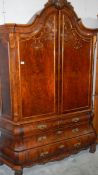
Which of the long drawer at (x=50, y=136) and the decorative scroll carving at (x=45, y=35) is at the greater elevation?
the decorative scroll carving at (x=45, y=35)

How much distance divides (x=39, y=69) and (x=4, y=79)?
419 millimetres

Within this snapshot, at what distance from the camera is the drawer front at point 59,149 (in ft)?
8.59

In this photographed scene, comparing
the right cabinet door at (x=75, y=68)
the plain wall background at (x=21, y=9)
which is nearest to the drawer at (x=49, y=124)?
the right cabinet door at (x=75, y=68)

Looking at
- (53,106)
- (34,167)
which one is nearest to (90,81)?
(53,106)

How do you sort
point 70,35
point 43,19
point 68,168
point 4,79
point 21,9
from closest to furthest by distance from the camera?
point 43,19, point 4,79, point 70,35, point 68,168, point 21,9

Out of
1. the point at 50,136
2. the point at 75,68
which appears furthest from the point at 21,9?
the point at 50,136

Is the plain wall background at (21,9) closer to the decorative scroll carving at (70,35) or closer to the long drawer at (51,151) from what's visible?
the decorative scroll carving at (70,35)

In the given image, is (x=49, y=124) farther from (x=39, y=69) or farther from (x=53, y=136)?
(x=39, y=69)

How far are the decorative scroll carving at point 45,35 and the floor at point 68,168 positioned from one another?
1.50 m

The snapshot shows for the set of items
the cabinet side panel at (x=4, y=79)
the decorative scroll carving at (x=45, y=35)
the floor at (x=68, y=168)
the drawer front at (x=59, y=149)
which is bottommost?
the floor at (x=68, y=168)

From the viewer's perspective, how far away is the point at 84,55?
285 centimetres

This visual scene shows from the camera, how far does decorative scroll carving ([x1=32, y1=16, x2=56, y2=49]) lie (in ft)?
8.02

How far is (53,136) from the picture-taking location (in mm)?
2773

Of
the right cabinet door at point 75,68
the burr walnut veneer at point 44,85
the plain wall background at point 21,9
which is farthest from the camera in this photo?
the plain wall background at point 21,9
